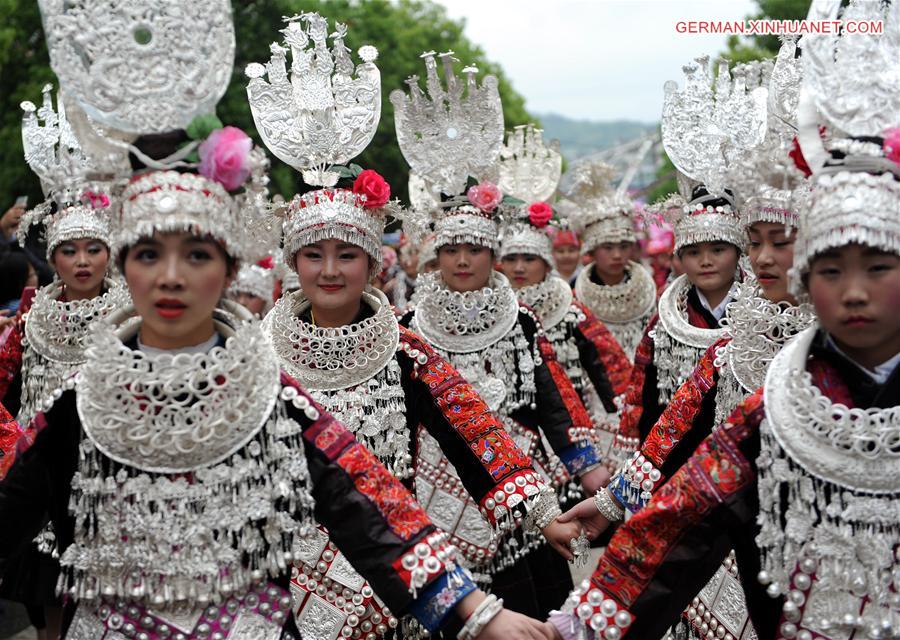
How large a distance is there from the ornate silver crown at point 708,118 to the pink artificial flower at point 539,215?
6.69 feet

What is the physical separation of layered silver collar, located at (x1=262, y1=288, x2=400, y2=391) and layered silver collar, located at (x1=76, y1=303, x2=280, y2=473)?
4.66ft

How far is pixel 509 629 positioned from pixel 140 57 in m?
1.70

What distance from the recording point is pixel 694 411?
160 inches

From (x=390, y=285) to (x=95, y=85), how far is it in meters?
8.72

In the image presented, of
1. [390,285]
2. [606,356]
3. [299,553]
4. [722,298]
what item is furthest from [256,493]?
[390,285]

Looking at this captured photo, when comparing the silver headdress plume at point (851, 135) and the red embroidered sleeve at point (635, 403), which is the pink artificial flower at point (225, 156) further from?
the red embroidered sleeve at point (635, 403)

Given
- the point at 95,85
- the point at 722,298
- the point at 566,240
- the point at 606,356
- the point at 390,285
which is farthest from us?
the point at 390,285

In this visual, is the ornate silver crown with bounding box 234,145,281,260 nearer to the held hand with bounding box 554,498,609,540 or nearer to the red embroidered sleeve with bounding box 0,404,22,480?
the red embroidered sleeve with bounding box 0,404,22,480

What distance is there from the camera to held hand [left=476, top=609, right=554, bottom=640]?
292cm

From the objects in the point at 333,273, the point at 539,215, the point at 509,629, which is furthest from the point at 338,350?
the point at 539,215

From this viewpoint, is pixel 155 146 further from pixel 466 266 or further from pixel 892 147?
pixel 466 266

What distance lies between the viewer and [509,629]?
293 cm

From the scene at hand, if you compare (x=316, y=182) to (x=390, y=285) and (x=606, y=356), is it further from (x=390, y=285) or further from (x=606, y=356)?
(x=390, y=285)

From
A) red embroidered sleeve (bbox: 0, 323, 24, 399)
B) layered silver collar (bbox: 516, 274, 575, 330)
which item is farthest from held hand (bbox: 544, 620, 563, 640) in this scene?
layered silver collar (bbox: 516, 274, 575, 330)
